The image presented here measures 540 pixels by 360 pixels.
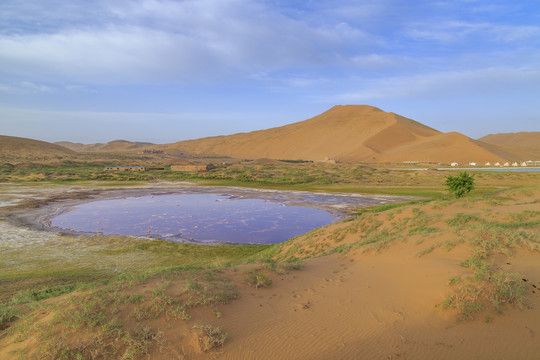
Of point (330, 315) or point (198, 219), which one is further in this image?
point (198, 219)

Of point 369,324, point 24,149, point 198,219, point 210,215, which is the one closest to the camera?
point 369,324

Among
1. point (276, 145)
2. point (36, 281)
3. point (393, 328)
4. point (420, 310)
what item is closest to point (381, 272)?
point (420, 310)

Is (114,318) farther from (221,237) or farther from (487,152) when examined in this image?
(487,152)

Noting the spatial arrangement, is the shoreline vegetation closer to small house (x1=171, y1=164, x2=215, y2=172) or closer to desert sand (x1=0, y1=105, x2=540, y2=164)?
→ small house (x1=171, y1=164, x2=215, y2=172)

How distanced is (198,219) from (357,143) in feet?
288

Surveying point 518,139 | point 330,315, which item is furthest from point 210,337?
point 518,139

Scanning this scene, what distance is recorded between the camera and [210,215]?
21156 mm

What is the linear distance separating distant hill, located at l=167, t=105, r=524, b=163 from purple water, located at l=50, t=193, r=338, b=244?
65.4m

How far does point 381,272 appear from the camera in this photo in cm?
677

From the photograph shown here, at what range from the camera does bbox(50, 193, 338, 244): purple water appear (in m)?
16.2

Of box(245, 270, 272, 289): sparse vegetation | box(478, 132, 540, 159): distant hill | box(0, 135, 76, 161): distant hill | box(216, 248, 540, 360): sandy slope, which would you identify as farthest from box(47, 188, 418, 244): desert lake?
box(478, 132, 540, 159): distant hill

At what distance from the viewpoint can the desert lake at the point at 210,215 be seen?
16.4 meters

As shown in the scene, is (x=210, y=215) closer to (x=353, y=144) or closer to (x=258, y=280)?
(x=258, y=280)

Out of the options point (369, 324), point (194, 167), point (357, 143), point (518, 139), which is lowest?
point (369, 324)
